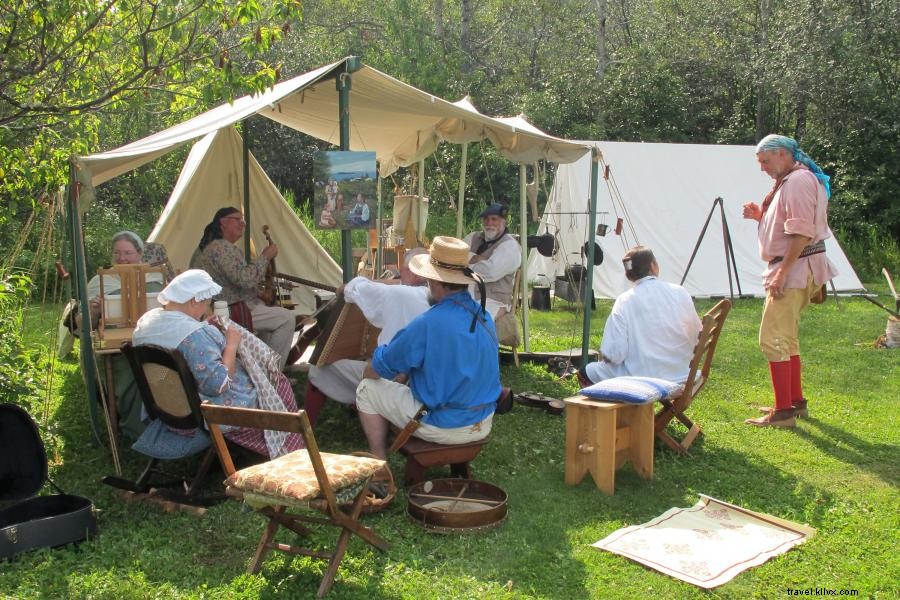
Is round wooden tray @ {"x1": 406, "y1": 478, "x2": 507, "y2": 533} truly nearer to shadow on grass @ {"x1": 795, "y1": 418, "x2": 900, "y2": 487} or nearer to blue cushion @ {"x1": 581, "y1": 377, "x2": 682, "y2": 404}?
blue cushion @ {"x1": 581, "y1": 377, "x2": 682, "y2": 404}

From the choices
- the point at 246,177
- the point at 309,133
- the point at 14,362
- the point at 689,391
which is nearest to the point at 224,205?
the point at 246,177

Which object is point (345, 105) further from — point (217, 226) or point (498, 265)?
point (498, 265)

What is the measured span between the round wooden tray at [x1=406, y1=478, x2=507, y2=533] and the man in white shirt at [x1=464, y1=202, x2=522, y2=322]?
2640 millimetres

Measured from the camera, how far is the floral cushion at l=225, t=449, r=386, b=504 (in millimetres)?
2893

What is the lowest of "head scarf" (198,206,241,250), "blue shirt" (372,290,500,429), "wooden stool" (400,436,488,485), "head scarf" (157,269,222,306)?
"wooden stool" (400,436,488,485)

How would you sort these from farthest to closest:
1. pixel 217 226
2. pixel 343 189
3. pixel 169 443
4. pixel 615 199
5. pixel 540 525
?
pixel 615 199 < pixel 217 226 < pixel 343 189 < pixel 169 443 < pixel 540 525

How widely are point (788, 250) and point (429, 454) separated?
8.18 ft

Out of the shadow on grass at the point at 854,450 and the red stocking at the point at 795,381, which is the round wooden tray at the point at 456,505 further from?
the red stocking at the point at 795,381

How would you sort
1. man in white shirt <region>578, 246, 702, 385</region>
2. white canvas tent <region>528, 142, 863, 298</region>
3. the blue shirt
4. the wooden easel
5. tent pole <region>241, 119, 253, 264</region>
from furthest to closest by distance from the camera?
white canvas tent <region>528, 142, 863, 298</region>
tent pole <region>241, 119, 253, 264</region>
man in white shirt <region>578, 246, 702, 385</region>
the wooden easel
the blue shirt

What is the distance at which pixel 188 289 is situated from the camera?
3814mm

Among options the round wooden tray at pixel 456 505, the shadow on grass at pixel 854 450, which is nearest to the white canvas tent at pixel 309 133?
the round wooden tray at pixel 456 505

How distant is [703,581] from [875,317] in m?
7.26

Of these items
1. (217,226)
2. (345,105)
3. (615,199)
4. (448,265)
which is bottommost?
(448,265)

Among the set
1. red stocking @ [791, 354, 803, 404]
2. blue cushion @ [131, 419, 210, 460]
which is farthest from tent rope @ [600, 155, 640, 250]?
blue cushion @ [131, 419, 210, 460]
